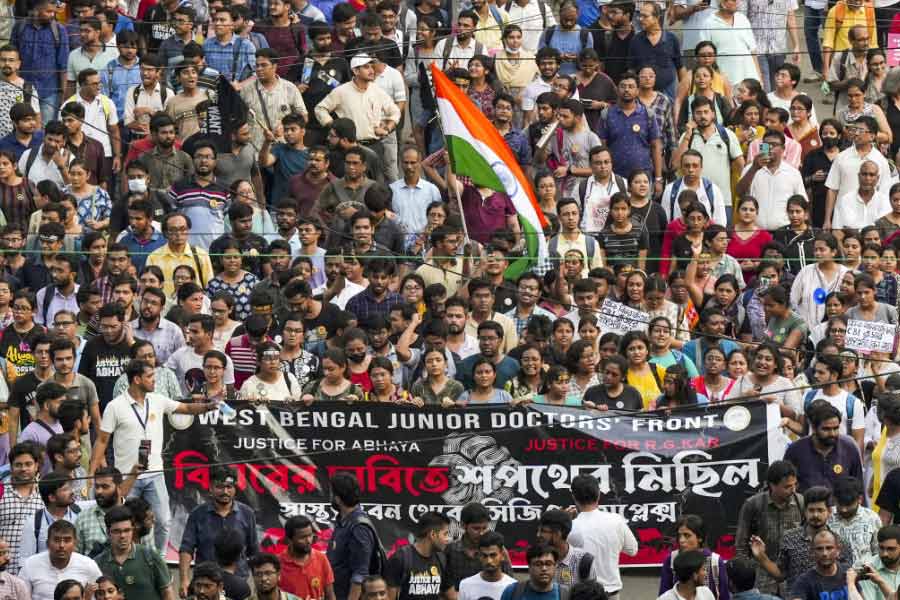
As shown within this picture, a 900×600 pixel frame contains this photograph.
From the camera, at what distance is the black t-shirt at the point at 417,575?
16.0 metres

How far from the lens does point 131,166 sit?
21.8m

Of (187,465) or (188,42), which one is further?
(188,42)

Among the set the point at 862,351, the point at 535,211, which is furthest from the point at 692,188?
the point at 862,351

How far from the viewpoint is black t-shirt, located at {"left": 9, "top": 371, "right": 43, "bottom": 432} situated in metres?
18.2

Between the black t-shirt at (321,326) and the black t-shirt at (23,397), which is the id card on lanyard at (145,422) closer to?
the black t-shirt at (23,397)

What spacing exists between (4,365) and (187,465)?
1864mm

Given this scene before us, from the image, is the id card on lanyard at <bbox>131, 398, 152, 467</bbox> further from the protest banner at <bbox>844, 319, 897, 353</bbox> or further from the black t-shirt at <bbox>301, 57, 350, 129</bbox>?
the black t-shirt at <bbox>301, 57, 350, 129</bbox>

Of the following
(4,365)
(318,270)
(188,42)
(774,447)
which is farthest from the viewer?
(188,42)

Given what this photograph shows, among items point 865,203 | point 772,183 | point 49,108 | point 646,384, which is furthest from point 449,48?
point 646,384

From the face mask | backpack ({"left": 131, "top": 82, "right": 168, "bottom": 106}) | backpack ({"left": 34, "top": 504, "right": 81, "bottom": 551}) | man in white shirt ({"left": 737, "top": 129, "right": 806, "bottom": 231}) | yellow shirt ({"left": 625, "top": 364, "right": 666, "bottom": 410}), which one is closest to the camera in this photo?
backpack ({"left": 34, "top": 504, "right": 81, "bottom": 551})

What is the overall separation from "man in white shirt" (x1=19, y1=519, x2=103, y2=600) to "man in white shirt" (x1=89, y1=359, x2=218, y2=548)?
148 centimetres

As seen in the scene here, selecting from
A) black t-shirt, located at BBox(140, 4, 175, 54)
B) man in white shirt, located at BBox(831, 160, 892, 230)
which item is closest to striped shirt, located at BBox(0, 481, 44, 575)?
man in white shirt, located at BBox(831, 160, 892, 230)

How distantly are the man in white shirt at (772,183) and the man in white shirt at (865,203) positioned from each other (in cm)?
38

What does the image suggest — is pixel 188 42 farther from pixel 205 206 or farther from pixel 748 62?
pixel 748 62
